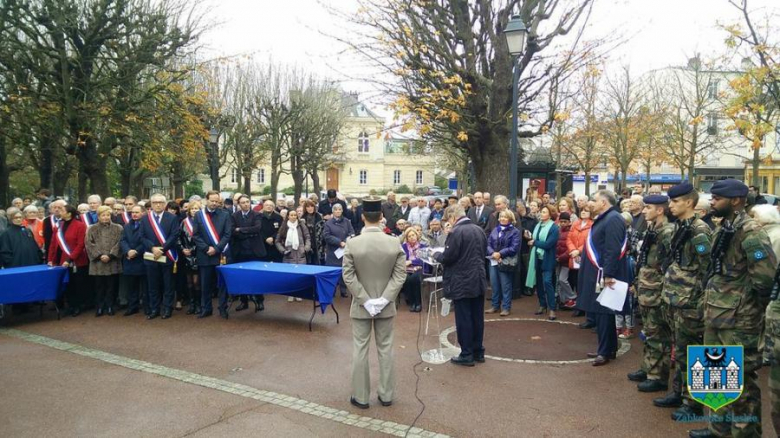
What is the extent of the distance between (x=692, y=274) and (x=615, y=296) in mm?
1217

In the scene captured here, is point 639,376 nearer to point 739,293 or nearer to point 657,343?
point 657,343

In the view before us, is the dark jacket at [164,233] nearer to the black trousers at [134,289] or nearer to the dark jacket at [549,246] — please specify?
the black trousers at [134,289]

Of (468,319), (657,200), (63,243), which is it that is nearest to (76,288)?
(63,243)

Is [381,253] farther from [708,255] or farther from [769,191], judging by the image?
[769,191]

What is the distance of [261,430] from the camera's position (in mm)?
4820

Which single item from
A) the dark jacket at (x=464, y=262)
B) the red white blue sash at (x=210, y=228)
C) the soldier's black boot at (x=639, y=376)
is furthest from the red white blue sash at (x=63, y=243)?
the soldier's black boot at (x=639, y=376)

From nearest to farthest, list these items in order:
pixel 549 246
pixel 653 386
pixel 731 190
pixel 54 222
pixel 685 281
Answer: pixel 731 190, pixel 685 281, pixel 653 386, pixel 549 246, pixel 54 222

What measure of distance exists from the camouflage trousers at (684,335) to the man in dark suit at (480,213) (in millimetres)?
5670

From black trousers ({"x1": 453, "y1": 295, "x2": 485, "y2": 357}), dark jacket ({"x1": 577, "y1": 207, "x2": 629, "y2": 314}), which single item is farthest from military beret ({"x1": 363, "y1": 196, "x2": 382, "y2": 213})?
dark jacket ({"x1": 577, "y1": 207, "x2": 629, "y2": 314})

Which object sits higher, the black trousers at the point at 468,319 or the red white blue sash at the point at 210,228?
the red white blue sash at the point at 210,228

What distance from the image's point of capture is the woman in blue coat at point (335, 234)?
10.5 metres

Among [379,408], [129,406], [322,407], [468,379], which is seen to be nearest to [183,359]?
[129,406]

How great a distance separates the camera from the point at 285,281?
8.52 m

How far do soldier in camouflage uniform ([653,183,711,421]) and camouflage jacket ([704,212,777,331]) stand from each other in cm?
40
